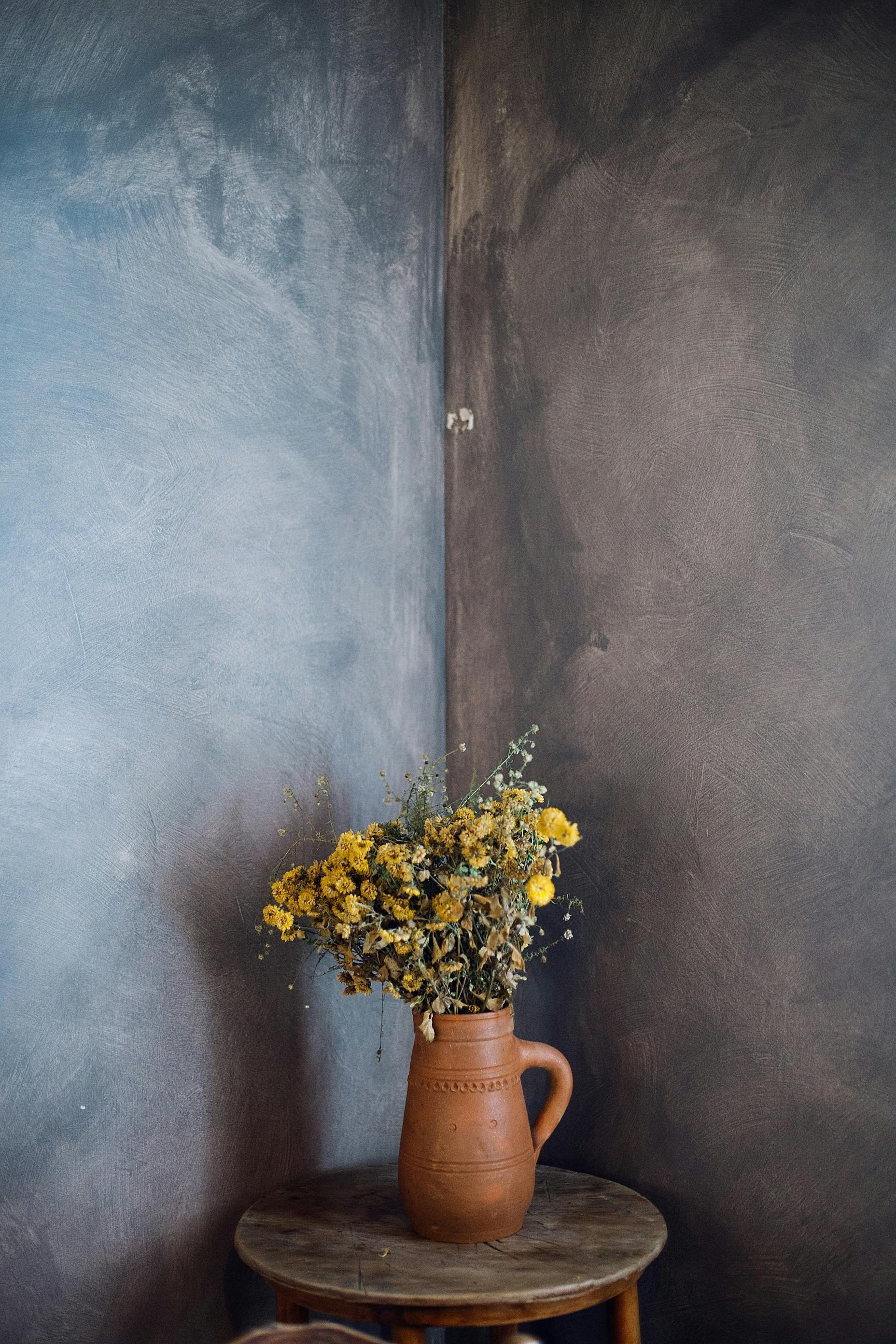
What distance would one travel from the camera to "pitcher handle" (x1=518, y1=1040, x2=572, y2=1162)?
1.42 meters

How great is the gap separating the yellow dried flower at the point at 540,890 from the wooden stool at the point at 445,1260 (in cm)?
45

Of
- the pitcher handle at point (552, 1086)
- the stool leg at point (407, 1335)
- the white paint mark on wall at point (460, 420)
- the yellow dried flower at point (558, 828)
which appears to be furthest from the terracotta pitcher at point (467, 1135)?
the white paint mark on wall at point (460, 420)

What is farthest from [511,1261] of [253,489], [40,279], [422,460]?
[40,279]

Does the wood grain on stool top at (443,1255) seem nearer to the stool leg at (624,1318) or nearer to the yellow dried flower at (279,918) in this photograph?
the stool leg at (624,1318)

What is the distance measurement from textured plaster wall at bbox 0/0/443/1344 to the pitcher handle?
1.33ft

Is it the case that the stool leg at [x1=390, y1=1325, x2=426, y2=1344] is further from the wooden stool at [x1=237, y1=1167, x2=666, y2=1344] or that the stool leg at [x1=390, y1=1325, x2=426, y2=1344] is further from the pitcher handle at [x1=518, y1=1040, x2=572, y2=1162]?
the pitcher handle at [x1=518, y1=1040, x2=572, y2=1162]

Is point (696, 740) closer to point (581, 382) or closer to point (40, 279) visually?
point (581, 382)

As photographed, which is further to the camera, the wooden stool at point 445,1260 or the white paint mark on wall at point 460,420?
the white paint mark on wall at point 460,420

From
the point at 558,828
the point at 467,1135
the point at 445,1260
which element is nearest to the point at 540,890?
the point at 558,828

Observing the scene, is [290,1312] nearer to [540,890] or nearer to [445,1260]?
[445,1260]

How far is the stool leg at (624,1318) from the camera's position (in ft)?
4.49

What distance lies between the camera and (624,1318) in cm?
137

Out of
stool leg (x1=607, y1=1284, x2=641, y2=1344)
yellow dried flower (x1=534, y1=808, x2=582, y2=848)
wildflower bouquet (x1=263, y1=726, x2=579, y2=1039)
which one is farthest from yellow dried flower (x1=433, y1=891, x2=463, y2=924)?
stool leg (x1=607, y1=1284, x2=641, y2=1344)

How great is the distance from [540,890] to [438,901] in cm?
14
